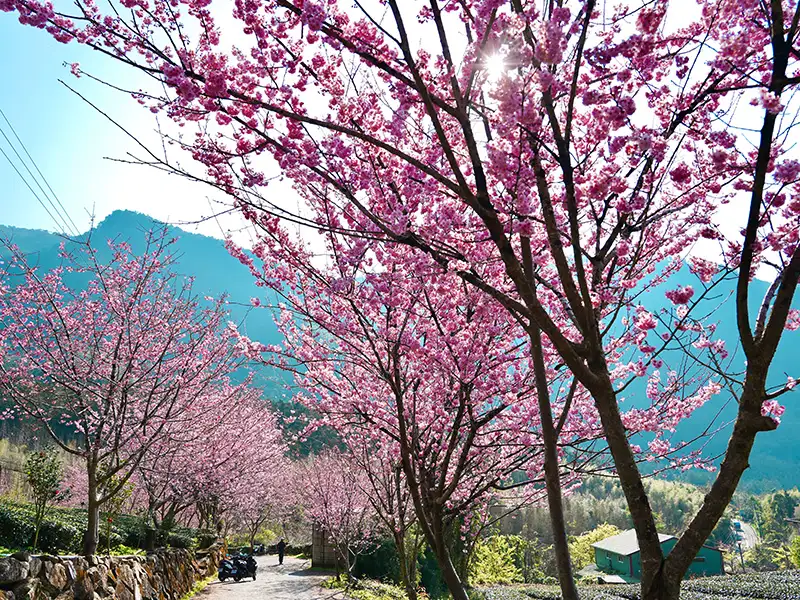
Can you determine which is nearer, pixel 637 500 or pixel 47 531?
pixel 637 500

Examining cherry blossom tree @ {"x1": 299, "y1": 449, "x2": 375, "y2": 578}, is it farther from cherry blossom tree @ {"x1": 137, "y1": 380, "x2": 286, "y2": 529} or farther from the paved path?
cherry blossom tree @ {"x1": 137, "y1": 380, "x2": 286, "y2": 529}

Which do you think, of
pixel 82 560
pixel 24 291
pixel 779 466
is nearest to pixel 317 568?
pixel 82 560

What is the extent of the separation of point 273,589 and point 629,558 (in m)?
29.2

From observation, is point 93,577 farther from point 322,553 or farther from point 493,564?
point 493,564

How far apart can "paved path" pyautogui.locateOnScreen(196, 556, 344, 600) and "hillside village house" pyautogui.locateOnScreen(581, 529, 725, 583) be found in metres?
21.6

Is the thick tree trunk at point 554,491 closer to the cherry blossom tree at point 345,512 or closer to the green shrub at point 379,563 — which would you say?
the cherry blossom tree at point 345,512

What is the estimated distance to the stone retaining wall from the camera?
6.71m

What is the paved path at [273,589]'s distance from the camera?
15.2 m

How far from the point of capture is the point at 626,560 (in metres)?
38.4

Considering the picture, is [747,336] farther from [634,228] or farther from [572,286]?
[634,228]

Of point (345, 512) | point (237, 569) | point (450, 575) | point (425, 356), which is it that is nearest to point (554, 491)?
point (450, 575)

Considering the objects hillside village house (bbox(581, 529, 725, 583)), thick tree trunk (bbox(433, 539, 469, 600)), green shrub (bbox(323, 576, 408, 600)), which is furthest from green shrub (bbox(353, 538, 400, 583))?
hillside village house (bbox(581, 529, 725, 583))

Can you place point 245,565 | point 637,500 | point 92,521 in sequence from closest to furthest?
1. point 637,500
2. point 92,521
3. point 245,565

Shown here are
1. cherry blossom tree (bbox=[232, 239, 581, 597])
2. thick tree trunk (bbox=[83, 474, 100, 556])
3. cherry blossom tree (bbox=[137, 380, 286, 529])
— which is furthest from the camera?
cherry blossom tree (bbox=[137, 380, 286, 529])
